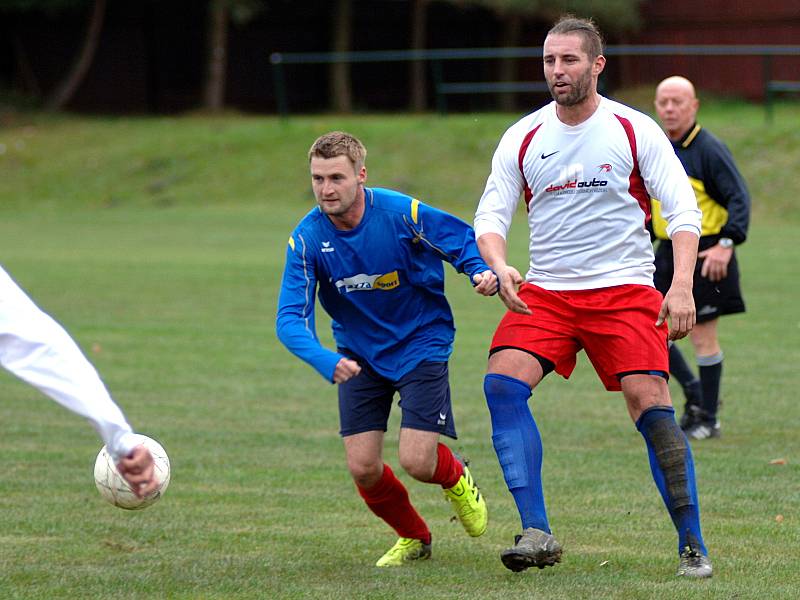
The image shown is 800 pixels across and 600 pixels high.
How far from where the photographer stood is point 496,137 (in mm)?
28672

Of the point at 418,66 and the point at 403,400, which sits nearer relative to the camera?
the point at 403,400

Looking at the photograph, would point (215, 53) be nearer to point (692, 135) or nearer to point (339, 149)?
point (692, 135)

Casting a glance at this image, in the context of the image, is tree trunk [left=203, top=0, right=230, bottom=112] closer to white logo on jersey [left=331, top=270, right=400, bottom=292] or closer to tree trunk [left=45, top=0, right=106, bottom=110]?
tree trunk [left=45, top=0, right=106, bottom=110]

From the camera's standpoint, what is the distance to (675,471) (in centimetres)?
522

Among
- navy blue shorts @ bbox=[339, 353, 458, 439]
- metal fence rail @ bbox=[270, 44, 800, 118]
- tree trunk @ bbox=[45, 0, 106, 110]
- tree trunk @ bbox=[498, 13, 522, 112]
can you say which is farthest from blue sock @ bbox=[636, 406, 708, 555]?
tree trunk @ bbox=[45, 0, 106, 110]

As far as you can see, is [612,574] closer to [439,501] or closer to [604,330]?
[604,330]

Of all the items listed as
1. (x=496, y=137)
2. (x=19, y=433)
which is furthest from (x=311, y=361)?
(x=496, y=137)

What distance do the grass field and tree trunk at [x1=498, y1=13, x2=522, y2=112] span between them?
592 inches

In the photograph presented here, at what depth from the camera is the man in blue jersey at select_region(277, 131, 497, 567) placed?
17.8ft

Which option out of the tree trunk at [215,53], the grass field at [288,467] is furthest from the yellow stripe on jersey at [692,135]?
the tree trunk at [215,53]

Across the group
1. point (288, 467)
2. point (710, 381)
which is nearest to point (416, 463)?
point (288, 467)

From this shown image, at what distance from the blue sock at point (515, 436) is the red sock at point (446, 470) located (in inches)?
16.5

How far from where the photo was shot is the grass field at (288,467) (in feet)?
17.5

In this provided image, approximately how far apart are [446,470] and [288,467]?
209 centimetres
